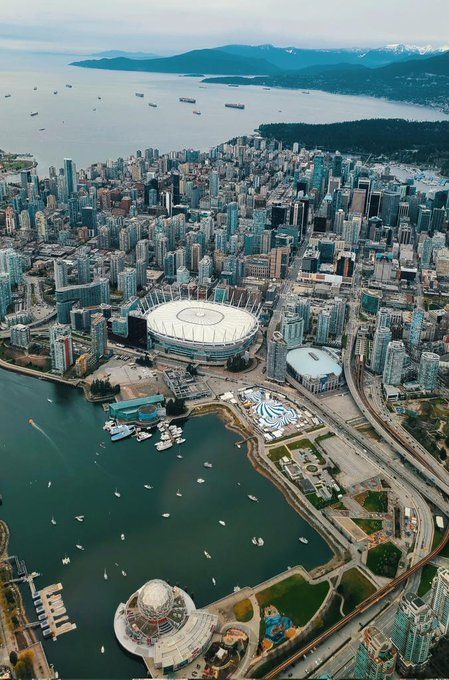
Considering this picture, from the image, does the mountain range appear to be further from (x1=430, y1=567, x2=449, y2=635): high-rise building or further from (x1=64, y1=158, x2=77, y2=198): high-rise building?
(x1=430, y1=567, x2=449, y2=635): high-rise building

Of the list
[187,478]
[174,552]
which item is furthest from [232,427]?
[174,552]

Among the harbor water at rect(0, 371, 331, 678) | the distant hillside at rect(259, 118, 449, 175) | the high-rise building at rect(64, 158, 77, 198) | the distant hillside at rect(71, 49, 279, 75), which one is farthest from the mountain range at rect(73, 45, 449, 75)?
the harbor water at rect(0, 371, 331, 678)

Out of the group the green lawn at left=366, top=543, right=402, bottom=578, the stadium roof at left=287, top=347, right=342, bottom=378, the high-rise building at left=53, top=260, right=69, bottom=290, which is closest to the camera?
the green lawn at left=366, top=543, right=402, bottom=578

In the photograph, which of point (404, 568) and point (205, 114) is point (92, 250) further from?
point (205, 114)

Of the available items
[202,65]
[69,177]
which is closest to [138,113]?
[69,177]

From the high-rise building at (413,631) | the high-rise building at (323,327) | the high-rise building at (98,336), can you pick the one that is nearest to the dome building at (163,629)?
the high-rise building at (413,631)

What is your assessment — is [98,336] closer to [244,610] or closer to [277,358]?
[277,358]
